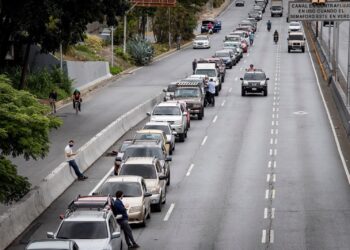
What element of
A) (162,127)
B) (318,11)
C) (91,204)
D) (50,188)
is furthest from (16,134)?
(318,11)

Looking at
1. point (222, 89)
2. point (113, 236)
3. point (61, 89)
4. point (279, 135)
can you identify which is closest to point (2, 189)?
point (113, 236)

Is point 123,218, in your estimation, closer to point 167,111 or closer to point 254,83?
point 167,111

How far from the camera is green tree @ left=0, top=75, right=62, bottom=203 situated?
28.5m

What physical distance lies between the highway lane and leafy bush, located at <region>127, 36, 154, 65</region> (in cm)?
100

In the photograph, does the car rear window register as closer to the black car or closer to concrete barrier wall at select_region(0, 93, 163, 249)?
the black car

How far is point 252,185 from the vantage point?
35688mm

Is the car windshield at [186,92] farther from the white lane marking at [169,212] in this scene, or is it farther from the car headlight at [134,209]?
the car headlight at [134,209]

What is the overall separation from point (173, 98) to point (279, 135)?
8920mm

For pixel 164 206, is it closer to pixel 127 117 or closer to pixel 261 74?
pixel 127 117

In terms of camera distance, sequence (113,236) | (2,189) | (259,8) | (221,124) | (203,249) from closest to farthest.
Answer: (113,236) < (203,249) < (2,189) < (221,124) < (259,8)

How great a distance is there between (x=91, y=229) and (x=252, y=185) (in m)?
13.2

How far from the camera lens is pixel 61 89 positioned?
65062 millimetres

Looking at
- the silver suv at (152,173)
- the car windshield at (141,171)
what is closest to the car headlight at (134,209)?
A: the silver suv at (152,173)

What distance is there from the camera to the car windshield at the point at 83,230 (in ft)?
76.2
